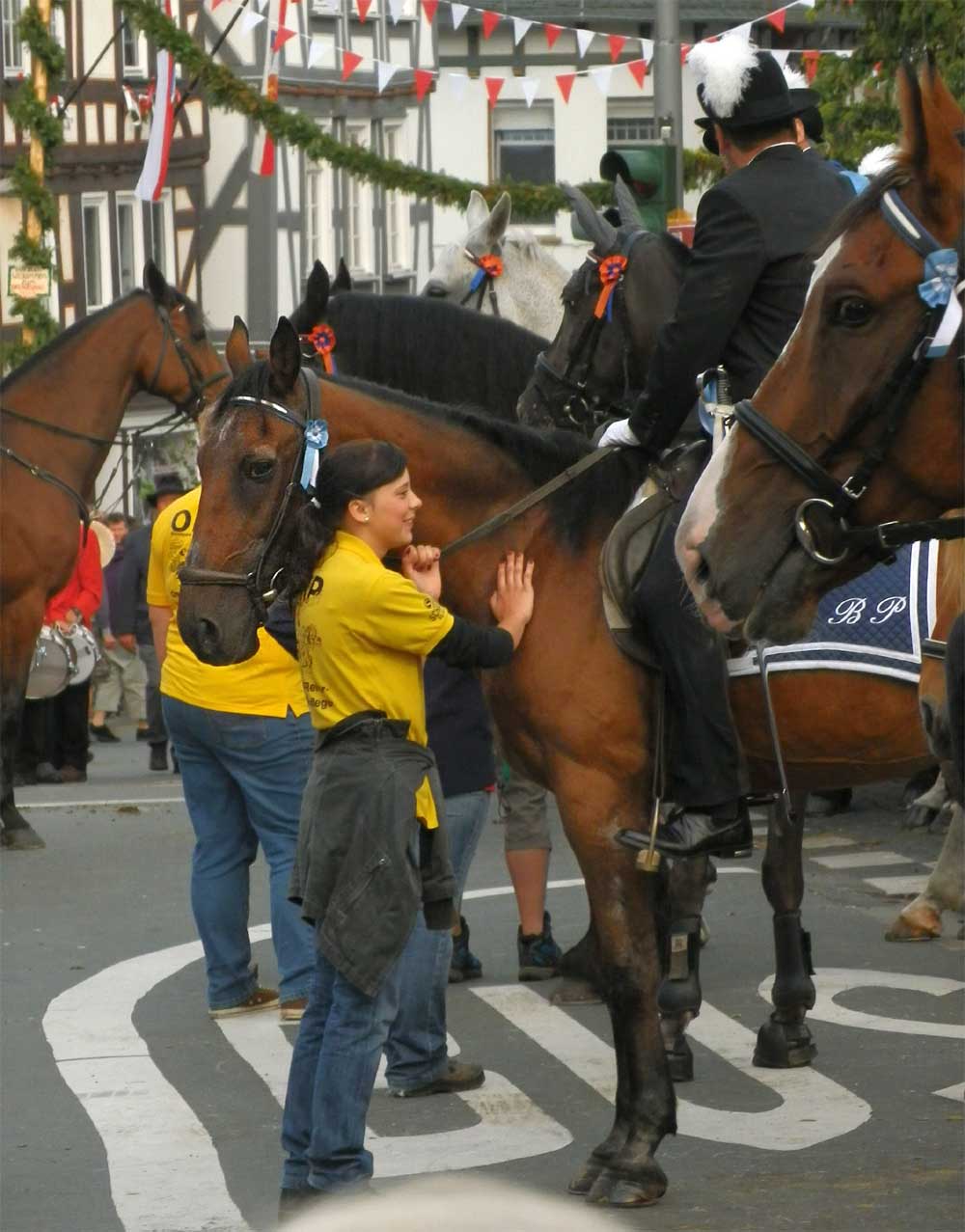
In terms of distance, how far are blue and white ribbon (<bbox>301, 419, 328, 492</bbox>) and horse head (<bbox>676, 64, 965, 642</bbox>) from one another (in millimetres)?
1845

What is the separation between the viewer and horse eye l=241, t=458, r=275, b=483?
5.82 meters

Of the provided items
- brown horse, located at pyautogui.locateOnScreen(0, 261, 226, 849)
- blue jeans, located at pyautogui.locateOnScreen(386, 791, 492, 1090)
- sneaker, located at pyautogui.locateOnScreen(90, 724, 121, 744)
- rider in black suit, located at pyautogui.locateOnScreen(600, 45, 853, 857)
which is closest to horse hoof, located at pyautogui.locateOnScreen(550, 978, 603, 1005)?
blue jeans, located at pyautogui.locateOnScreen(386, 791, 492, 1090)

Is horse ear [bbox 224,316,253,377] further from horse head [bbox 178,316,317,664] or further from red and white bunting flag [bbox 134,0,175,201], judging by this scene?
red and white bunting flag [bbox 134,0,175,201]

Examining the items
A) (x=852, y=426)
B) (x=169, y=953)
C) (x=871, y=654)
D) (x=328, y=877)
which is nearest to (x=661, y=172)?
(x=169, y=953)

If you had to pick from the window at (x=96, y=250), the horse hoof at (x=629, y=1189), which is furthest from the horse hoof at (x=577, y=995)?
the window at (x=96, y=250)

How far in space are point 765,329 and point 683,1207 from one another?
230 cm

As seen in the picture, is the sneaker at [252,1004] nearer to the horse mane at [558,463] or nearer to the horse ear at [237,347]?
the horse ear at [237,347]

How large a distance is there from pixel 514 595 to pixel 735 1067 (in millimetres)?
2057

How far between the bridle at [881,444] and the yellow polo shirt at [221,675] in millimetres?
3954

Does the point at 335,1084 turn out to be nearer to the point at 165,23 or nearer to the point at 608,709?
the point at 608,709

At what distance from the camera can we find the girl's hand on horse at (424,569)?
5.78m

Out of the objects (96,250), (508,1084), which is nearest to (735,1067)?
(508,1084)

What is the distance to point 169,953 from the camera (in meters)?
9.35

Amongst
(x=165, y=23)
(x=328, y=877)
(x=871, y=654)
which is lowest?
(x=328, y=877)
